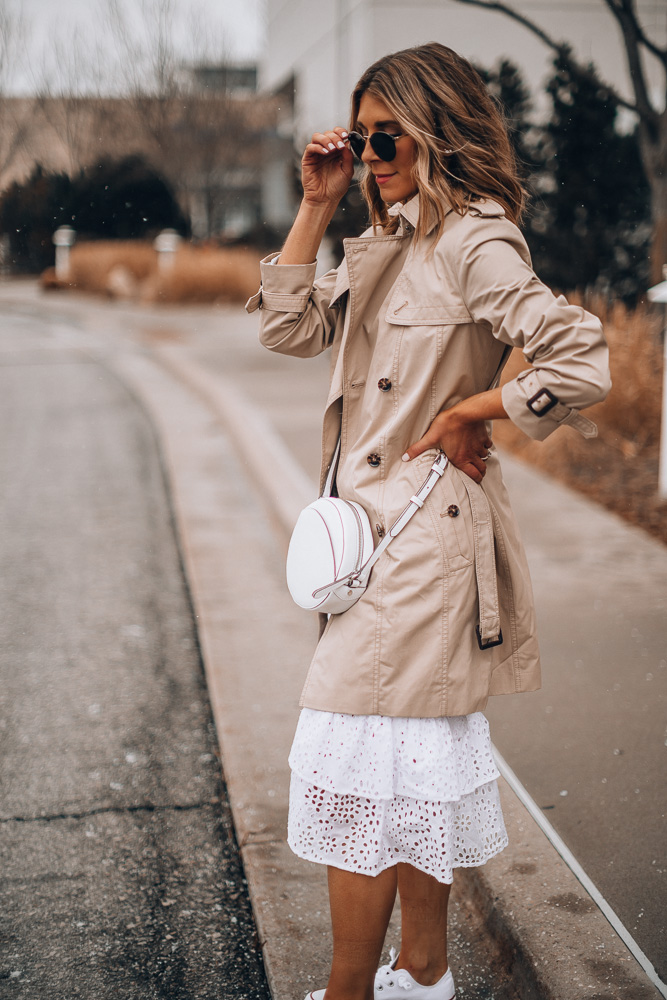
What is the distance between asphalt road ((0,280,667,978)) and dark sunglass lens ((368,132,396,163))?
1759 millimetres

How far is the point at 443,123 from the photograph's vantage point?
5.98 feet

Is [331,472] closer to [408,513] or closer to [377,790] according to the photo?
[408,513]

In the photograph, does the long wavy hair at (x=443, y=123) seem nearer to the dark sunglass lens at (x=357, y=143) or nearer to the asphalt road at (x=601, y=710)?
the dark sunglass lens at (x=357, y=143)

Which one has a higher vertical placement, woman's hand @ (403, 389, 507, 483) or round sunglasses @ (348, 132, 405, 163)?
round sunglasses @ (348, 132, 405, 163)

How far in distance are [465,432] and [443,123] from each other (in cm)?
56

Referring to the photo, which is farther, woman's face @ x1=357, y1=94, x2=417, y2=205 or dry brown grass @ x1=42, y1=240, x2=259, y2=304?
dry brown grass @ x1=42, y1=240, x2=259, y2=304

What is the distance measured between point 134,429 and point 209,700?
224 inches

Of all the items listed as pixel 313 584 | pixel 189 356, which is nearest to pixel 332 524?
pixel 313 584

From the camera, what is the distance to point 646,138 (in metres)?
4.74

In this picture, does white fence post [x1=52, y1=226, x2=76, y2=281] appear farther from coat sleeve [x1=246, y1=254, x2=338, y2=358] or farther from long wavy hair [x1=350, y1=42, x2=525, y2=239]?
long wavy hair [x1=350, y1=42, x2=525, y2=239]

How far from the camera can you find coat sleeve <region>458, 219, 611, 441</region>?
1674mm

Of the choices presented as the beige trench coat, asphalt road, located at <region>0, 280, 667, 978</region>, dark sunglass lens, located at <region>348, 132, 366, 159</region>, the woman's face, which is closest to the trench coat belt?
the beige trench coat

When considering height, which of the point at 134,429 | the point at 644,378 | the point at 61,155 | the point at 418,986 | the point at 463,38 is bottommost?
the point at 134,429

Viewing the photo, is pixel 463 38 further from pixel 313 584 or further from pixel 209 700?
pixel 313 584
